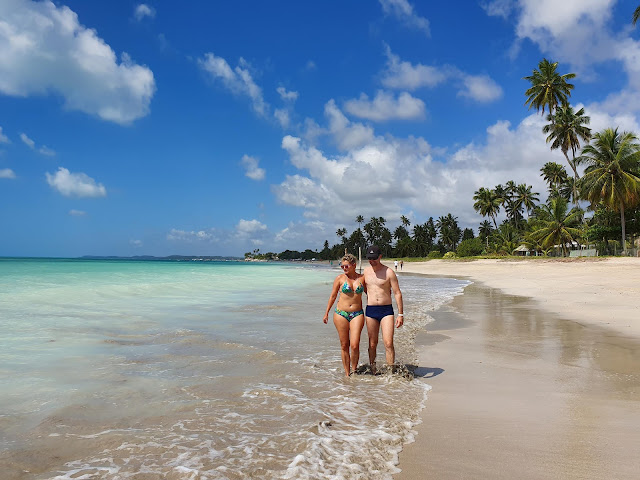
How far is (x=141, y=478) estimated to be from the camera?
297 centimetres

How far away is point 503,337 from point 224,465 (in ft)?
22.7

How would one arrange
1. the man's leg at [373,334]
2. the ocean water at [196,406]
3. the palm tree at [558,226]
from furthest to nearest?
1. the palm tree at [558,226]
2. the man's leg at [373,334]
3. the ocean water at [196,406]

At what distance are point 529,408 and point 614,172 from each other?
3967 cm

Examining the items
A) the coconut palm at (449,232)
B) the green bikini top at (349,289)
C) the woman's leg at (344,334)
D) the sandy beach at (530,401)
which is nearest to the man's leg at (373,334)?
the woman's leg at (344,334)

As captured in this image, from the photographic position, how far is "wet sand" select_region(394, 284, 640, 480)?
9.97 ft

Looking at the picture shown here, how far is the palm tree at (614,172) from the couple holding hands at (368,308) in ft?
124

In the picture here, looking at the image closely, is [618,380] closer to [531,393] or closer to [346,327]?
[531,393]

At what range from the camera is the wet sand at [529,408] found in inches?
120

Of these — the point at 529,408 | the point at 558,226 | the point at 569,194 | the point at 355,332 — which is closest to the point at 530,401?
the point at 529,408

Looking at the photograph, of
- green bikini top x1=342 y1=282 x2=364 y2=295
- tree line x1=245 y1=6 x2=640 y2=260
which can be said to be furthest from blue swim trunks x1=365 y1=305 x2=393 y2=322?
tree line x1=245 y1=6 x2=640 y2=260

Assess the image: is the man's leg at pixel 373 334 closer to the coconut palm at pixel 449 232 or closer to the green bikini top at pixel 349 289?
the green bikini top at pixel 349 289

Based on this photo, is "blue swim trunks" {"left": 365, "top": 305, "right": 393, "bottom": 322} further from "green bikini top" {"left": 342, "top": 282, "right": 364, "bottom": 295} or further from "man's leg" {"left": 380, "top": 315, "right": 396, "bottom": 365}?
"green bikini top" {"left": 342, "top": 282, "right": 364, "bottom": 295}

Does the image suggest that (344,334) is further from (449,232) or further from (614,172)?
(449,232)

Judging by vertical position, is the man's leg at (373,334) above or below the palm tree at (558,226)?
below
